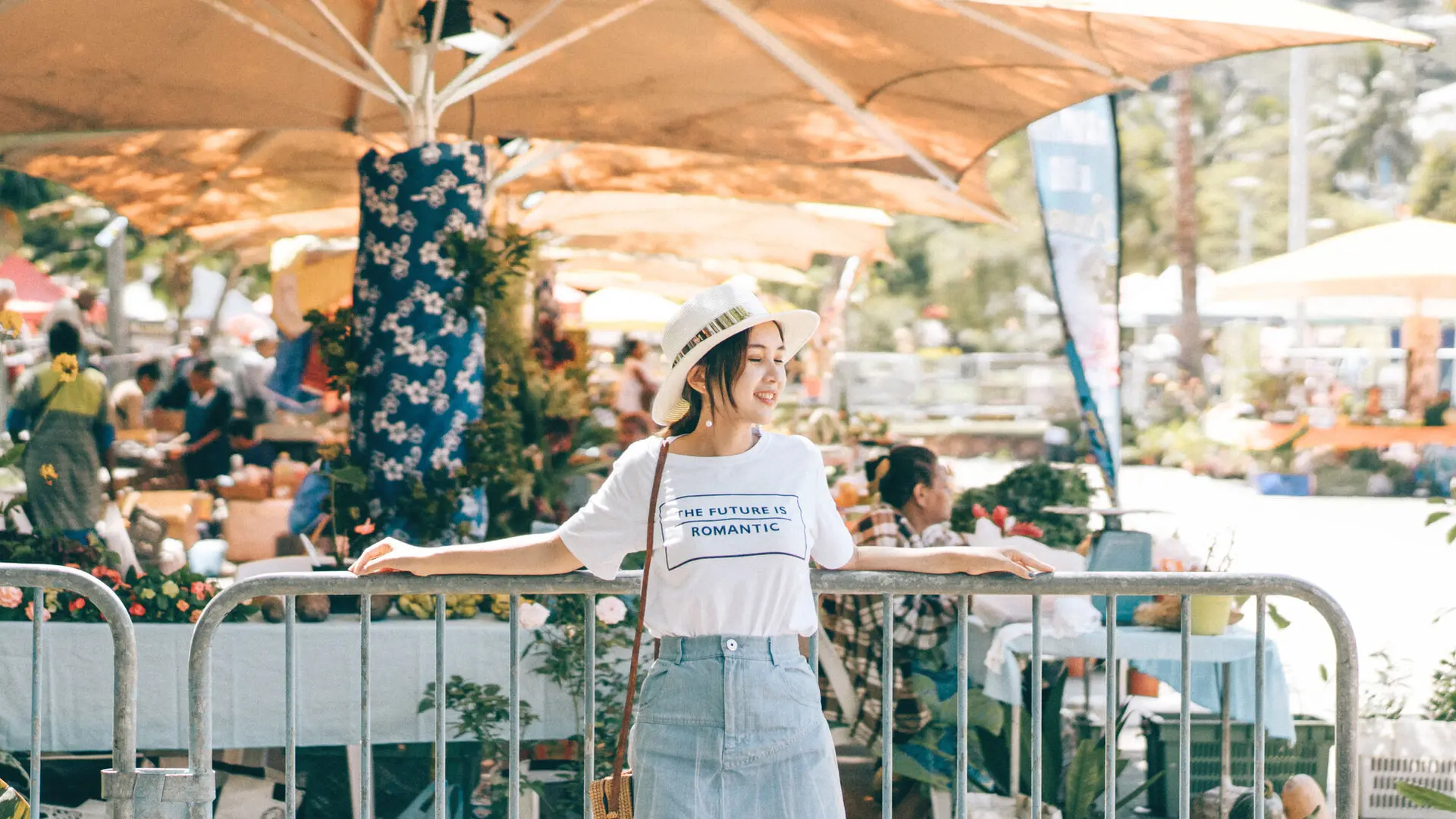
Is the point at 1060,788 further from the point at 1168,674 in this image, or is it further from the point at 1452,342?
the point at 1452,342

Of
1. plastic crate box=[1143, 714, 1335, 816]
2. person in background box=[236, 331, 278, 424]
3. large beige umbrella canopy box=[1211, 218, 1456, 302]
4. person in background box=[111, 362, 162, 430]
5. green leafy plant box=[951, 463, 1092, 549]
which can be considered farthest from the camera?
large beige umbrella canopy box=[1211, 218, 1456, 302]

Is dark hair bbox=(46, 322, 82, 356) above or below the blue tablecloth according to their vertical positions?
above

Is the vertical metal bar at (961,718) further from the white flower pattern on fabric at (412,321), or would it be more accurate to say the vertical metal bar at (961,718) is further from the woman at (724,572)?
the white flower pattern on fabric at (412,321)

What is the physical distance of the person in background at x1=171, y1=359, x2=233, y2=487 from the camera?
11703 millimetres

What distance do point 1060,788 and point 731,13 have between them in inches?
138

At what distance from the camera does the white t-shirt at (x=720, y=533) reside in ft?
9.26

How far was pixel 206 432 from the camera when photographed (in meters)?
11.9

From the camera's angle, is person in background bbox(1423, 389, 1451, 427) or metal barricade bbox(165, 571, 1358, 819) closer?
metal barricade bbox(165, 571, 1358, 819)

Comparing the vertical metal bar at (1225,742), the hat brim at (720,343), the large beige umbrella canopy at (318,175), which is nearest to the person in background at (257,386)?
the large beige umbrella canopy at (318,175)

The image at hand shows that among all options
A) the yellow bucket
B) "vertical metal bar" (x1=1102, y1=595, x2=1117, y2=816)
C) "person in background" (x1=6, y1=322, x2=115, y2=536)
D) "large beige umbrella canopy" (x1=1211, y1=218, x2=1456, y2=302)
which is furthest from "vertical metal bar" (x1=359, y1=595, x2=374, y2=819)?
"large beige umbrella canopy" (x1=1211, y1=218, x2=1456, y2=302)

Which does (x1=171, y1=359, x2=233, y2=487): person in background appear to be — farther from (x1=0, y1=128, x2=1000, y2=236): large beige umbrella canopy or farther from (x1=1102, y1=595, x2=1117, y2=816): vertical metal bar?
(x1=1102, y1=595, x2=1117, y2=816): vertical metal bar

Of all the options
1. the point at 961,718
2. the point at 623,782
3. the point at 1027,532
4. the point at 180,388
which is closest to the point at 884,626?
the point at 961,718

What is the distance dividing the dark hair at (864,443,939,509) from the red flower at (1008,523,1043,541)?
2.58ft

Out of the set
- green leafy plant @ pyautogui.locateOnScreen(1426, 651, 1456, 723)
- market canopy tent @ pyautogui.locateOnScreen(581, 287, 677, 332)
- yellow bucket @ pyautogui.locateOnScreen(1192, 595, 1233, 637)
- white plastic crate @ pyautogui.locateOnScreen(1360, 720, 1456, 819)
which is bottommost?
white plastic crate @ pyautogui.locateOnScreen(1360, 720, 1456, 819)
